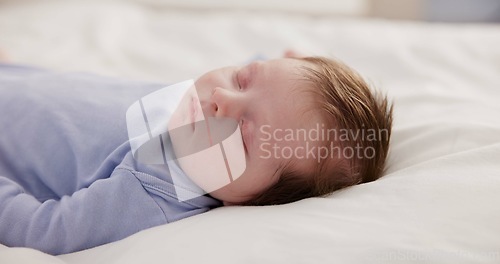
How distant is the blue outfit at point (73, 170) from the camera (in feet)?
2.59

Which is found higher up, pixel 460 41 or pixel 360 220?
pixel 460 41

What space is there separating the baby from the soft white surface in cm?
5

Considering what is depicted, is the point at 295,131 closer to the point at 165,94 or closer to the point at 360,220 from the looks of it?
the point at 360,220

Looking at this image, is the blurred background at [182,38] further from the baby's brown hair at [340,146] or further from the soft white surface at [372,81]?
the baby's brown hair at [340,146]

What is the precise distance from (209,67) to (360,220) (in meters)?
0.82

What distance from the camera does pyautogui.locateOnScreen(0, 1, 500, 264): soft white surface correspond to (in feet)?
2.14

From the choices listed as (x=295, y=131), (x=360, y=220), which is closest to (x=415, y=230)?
(x=360, y=220)

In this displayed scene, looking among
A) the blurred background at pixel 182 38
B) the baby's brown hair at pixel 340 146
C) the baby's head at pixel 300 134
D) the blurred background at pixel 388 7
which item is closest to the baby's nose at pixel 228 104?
the baby's head at pixel 300 134

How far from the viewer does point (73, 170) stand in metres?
0.93

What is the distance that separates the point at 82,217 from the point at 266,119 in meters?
→ 0.31

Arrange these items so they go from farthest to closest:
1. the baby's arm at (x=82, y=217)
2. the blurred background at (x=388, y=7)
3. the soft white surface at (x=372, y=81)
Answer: the blurred background at (x=388, y=7), the baby's arm at (x=82, y=217), the soft white surface at (x=372, y=81)

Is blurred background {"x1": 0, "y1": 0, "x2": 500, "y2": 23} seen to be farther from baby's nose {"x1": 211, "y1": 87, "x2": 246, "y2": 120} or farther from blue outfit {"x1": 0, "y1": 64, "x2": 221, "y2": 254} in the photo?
baby's nose {"x1": 211, "y1": 87, "x2": 246, "y2": 120}

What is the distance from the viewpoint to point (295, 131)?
32.4 inches

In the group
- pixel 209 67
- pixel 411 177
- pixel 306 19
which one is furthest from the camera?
pixel 306 19
